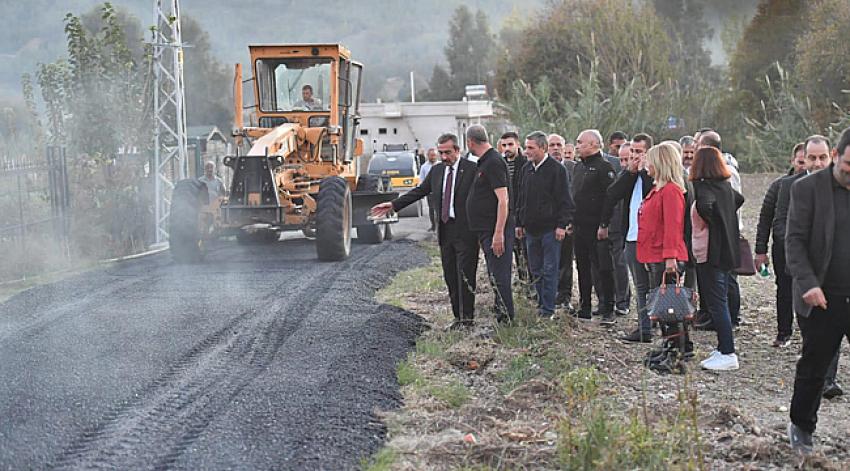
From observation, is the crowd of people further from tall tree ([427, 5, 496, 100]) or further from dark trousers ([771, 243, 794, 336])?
tall tree ([427, 5, 496, 100])

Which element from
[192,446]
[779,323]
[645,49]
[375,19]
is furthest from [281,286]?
[375,19]

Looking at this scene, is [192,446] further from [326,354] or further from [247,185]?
[247,185]

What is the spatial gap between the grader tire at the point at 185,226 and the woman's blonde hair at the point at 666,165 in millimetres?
9193

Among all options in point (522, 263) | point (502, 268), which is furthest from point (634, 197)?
point (522, 263)

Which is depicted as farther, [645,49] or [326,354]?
[645,49]

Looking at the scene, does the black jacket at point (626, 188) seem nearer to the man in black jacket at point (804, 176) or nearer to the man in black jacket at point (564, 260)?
the man in black jacket at point (804, 176)

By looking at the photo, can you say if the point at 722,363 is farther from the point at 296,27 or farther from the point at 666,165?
the point at 296,27

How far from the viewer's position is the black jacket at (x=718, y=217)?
27.9 feet

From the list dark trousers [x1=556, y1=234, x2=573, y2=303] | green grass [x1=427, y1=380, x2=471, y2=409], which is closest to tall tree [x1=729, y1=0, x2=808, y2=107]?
dark trousers [x1=556, y1=234, x2=573, y2=303]

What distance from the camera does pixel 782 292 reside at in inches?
376

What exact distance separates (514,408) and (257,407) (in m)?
1.72

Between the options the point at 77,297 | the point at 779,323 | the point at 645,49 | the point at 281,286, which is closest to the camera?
the point at 779,323

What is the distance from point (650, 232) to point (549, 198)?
1994 mm

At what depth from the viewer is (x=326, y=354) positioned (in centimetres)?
924
